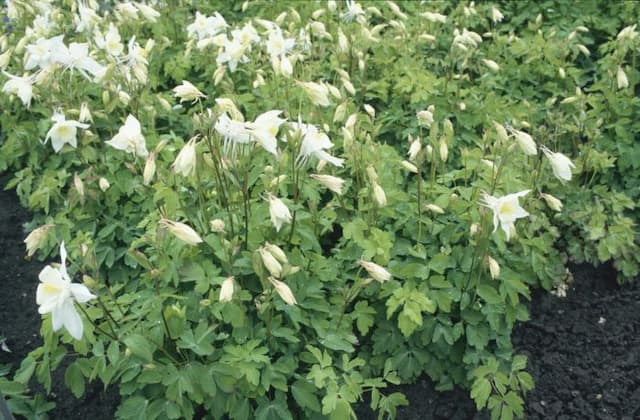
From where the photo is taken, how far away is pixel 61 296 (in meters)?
1.91

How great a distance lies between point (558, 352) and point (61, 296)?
225 cm

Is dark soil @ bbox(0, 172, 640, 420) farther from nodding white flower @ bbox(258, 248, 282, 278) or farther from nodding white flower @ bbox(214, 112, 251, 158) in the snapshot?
nodding white flower @ bbox(214, 112, 251, 158)

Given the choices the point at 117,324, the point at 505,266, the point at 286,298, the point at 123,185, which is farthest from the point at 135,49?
the point at 505,266

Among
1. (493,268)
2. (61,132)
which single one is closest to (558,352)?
(493,268)

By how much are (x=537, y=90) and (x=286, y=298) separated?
2.65m

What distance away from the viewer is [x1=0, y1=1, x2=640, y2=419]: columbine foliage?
90.7 inches

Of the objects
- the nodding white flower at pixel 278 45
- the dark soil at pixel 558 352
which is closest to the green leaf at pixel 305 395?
the dark soil at pixel 558 352

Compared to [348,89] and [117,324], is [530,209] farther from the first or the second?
[117,324]

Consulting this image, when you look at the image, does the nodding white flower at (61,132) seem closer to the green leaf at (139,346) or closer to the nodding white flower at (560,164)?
the green leaf at (139,346)

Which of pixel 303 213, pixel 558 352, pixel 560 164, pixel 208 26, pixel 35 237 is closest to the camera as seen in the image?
pixel 35 237

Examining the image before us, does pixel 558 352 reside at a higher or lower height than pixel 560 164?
lower

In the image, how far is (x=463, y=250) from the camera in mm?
2793

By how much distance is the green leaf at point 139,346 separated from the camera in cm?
215

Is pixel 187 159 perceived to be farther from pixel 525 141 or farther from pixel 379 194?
pixel 525 141
